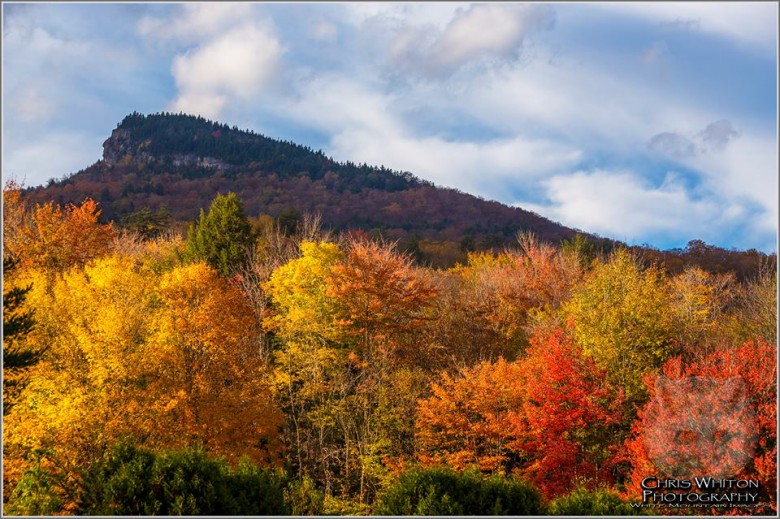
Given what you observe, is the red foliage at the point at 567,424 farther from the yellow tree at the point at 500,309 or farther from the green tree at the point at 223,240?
the green tree at the point at 223,240

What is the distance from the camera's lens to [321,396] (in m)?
36.4

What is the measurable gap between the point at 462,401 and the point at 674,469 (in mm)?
10273

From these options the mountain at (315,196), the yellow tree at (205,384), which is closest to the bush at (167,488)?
the yellow tree at (205,384)

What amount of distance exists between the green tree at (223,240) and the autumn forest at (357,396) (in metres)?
4.76


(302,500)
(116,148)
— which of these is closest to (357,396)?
(302,500)

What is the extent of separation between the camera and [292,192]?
525 ft

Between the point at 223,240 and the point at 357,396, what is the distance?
77.0 ft

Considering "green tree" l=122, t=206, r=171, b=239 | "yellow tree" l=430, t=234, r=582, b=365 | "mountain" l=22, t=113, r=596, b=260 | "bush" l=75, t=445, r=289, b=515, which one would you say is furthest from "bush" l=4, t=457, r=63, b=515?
"mountain" l=22, t=113, r=596, b=260

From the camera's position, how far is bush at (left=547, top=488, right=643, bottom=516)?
14977 mm

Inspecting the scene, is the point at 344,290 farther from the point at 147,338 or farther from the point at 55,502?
the point at 55,502

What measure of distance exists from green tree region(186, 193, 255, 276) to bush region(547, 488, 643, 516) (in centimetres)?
3958

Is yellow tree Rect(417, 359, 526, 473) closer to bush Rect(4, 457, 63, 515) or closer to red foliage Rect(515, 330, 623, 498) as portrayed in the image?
red foliage Rect(515, 330, 623, 498)

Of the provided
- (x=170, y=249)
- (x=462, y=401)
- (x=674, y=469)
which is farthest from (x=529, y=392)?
(x=170, y=249)

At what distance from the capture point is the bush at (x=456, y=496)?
1620 cm
